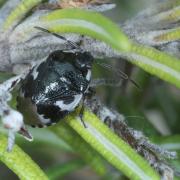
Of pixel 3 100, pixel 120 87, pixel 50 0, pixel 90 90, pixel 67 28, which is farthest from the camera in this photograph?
pixel 120 87

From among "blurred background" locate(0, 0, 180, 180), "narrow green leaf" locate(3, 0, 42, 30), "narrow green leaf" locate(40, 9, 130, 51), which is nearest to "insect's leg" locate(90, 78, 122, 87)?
"blurred background" locate(0, 0, 180, 180)

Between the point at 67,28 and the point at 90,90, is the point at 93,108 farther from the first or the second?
the point at 67,28

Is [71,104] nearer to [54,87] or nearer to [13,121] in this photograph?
[54,87]

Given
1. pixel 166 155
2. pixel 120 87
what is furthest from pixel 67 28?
pixel 120 87

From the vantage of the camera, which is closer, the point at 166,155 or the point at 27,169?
the point at 27,169

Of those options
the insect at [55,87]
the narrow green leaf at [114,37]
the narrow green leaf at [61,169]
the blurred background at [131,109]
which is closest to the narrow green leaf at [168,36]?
the narrow green leaf at [114,37]

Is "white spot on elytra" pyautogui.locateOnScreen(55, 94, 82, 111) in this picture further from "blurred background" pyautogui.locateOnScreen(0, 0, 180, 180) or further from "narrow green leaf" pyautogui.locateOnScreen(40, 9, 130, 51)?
"narrow green leaf" pyautogui.locateOnScreen(40, 9, 130, 51)
